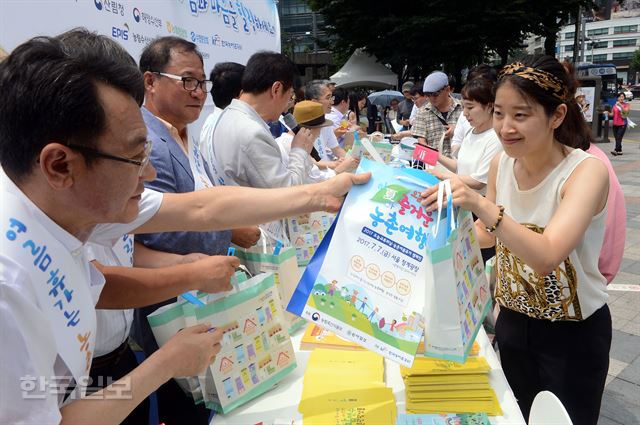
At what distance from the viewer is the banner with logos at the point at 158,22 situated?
199 centimetres

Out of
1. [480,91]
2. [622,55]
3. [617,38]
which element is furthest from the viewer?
[622,55]

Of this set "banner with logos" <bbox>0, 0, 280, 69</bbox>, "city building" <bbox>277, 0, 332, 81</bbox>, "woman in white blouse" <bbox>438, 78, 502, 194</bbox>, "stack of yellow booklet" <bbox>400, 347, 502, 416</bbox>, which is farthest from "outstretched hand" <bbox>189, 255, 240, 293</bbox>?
"city building" <bbox>277, 0, 332, 81</bbox>

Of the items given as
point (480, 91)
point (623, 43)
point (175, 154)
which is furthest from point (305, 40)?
point (175, 154)

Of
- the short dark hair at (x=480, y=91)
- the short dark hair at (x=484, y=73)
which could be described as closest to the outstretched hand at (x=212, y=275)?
the short dark hair at (x=480, y=91)

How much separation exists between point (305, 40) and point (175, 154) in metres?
66.8

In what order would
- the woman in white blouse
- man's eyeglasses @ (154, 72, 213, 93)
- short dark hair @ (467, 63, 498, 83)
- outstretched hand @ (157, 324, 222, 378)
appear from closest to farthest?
1. outstretched hand @ (157, 324, 222, 378)
2. man's eyeglasses @ (154, 72, 213, 93)
3. the woman in white blouse
4. short dark hair @ (467, 63, 498, 83)

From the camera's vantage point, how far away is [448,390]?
1425mm

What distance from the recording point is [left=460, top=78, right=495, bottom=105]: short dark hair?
9.96ft

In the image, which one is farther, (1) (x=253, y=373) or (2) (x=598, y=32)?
(2) (x=598, y=32)

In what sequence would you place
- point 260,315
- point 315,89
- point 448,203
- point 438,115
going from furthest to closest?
1. point 315,89
2. point 438,115
3. point 260,315
4. point 448,203

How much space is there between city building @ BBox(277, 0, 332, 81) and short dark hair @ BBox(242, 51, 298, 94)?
1076 centimetres

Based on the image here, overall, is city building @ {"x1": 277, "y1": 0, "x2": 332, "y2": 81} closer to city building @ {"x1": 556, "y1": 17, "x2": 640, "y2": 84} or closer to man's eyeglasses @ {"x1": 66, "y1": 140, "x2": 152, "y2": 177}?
man's eyeglasses @ {"x1": 66, "y1": 140, "x2": 152, "y2": 177}

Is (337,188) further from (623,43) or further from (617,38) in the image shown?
(617,38)

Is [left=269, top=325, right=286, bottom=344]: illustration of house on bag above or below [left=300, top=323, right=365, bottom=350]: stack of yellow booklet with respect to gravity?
above
